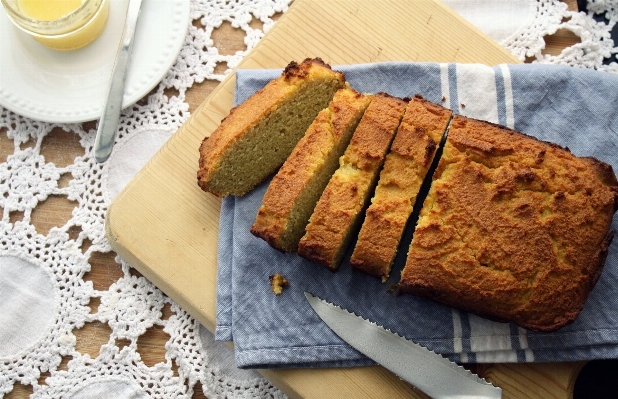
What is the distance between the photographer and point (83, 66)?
10.5 ft

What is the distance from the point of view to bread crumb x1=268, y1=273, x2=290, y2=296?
2729 millimetres

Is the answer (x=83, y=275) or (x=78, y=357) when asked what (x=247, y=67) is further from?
(x=78, y=357)

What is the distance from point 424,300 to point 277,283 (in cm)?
70

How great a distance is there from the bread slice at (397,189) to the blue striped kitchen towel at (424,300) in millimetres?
256

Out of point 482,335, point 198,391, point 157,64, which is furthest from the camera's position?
point 157,64

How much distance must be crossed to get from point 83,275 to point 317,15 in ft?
6.21

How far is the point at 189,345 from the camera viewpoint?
294cm

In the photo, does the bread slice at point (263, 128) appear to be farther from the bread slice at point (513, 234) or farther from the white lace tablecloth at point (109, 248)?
the bread slice at point (513, 234)

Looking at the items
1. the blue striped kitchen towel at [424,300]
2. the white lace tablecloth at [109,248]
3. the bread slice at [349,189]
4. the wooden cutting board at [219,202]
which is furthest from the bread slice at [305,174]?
the white lace tablecloth at [109,248]

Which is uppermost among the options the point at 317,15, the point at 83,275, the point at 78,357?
the point at 317,15

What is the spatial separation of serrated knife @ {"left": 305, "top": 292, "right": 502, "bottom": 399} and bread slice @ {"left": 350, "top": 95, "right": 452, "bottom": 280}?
0.26m

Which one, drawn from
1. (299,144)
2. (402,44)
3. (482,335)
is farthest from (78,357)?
(402,44)

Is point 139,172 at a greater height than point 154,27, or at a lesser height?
lesser

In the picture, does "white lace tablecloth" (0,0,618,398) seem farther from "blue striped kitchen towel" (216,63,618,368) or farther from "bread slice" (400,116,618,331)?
"bread slice" (400,116,618,331)
